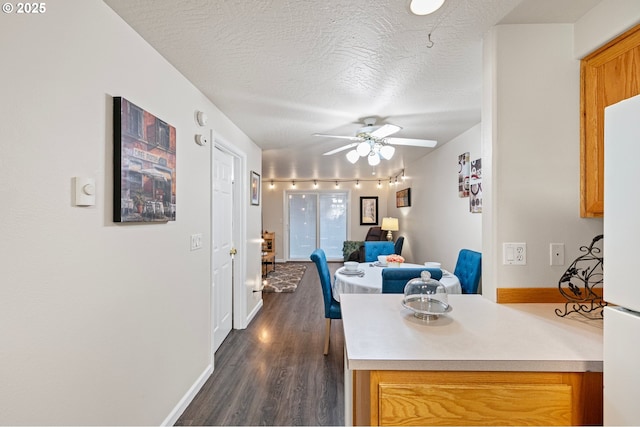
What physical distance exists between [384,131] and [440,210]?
2.23 metres

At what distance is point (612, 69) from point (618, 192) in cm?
95

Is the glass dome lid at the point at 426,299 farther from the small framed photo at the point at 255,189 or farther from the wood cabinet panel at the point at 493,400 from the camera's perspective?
the small framed photo at the point at 255,189

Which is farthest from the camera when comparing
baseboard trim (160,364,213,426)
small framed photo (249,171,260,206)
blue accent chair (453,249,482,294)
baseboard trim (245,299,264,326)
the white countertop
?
small framed photo (249,171,260,206)

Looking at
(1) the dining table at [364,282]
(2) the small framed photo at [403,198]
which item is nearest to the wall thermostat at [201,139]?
(1) the dining table at [364,282]

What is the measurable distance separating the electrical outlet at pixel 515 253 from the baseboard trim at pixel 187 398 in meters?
2.17

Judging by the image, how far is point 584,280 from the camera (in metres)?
1.35

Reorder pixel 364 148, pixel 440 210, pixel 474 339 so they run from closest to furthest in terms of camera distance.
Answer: pixel 474 339, pixel 364 148, pixel 440 210

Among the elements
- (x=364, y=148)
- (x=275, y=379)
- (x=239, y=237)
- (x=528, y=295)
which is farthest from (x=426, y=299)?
(x=239, y=237)

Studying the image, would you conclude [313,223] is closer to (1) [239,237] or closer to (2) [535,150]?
(1) [239,237]

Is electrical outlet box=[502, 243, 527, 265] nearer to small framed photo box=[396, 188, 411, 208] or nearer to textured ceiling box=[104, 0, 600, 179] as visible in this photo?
A: textured ceiling box=[104, 0, 600, 179]

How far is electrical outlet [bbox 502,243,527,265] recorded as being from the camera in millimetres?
1455

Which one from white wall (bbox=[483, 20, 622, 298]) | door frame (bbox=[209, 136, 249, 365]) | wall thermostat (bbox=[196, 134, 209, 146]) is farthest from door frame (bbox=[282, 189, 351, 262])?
white wall (bbox=[483, 20, 622, 298])

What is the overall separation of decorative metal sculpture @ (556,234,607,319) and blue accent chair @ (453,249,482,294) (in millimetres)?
1274

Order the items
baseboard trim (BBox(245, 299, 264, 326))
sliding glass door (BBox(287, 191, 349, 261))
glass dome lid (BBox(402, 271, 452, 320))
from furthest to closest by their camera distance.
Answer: sliding glass door (BBox(287, 191, 349, 261)) → baseboard trim (BBox(245, 299, 264, 326)) → glass dome lid (BBox(402, 271, 452, 320))
